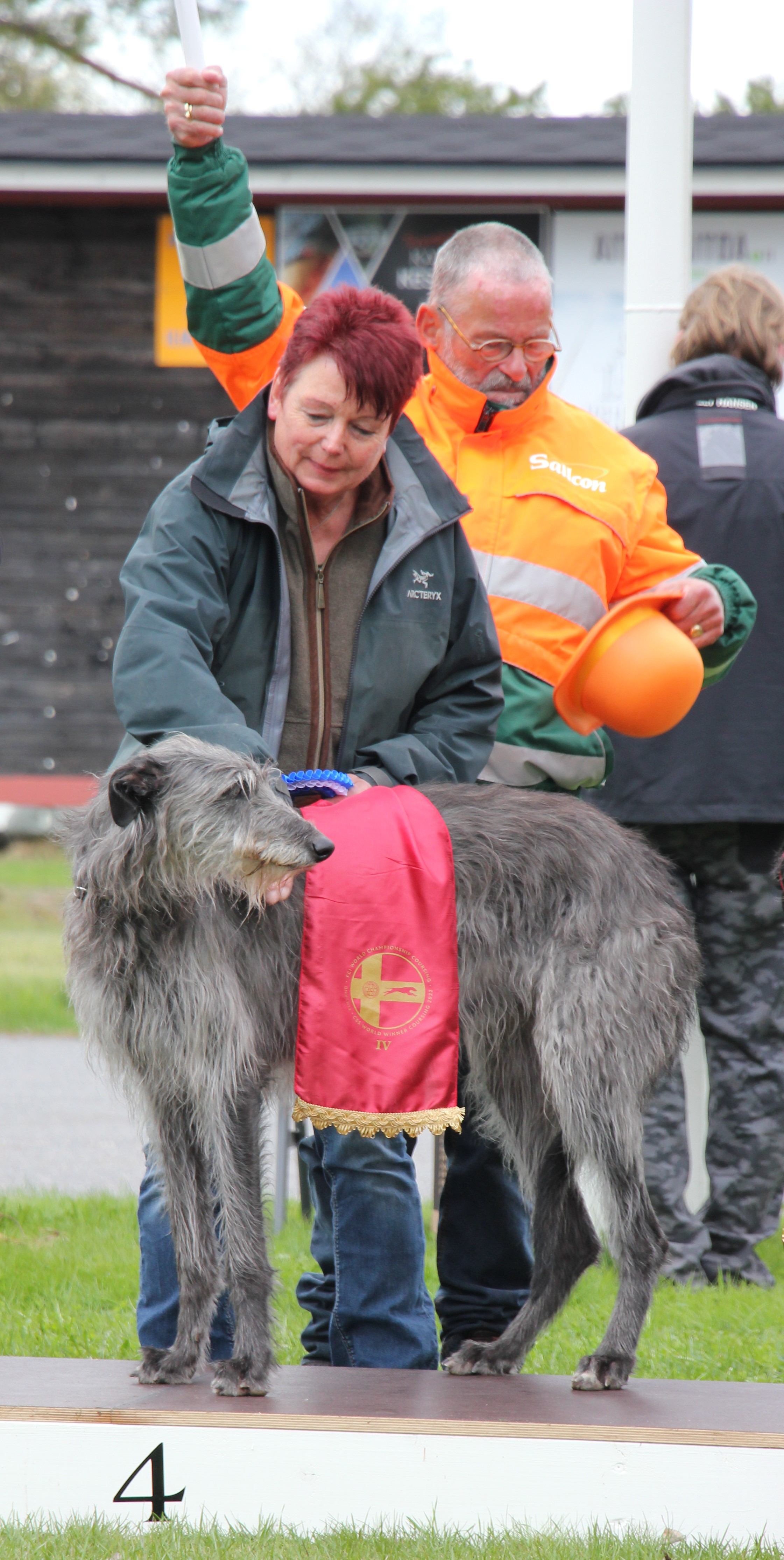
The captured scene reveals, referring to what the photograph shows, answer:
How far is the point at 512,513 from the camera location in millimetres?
3707

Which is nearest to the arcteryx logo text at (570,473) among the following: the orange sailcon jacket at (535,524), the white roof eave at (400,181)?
the orange sailcon jacket at (535,524)

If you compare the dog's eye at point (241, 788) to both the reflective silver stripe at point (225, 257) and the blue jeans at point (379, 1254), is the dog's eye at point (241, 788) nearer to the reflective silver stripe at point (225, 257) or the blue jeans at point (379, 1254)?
the blue jeans at point (379, 1254)

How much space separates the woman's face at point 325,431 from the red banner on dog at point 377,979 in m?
0.66

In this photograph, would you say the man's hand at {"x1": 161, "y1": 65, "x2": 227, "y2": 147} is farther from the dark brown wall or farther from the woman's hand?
the dark brown wall

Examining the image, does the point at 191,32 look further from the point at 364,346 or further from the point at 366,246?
the point at 366,246

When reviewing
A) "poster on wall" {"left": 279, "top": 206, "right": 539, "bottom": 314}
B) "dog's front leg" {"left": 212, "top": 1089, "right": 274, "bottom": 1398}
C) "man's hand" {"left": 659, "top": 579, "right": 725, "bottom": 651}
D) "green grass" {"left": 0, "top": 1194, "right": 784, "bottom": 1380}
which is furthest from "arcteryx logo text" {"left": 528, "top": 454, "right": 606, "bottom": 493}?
"poster on wall" {"left": 279, "top": 206, "right": 539, "bottom": 314}

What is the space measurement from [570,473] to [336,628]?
2.67 feet

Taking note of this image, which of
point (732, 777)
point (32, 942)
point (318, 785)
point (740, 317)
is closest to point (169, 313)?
point (32, 942)

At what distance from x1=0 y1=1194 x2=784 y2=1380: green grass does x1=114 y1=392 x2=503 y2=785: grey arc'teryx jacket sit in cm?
142

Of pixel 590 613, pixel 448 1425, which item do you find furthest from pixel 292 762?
pixel 448 1425

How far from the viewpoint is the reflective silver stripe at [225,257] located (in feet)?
11.1

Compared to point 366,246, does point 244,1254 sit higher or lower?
lower

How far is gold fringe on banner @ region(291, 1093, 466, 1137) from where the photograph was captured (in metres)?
3.11

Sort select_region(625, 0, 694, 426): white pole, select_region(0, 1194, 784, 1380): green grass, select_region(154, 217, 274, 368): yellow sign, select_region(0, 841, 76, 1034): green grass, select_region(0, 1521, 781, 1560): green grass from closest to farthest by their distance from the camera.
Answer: select_region(0, 1521, 781, 1560): green grass
select_region(0, 1194, 784, 1380): green grass
select_region(625, 0, 694, 426): white pole
select_region(0, 841, 76, 1034): green grass
select_region(154, 217, 274, 368): yellow sign
